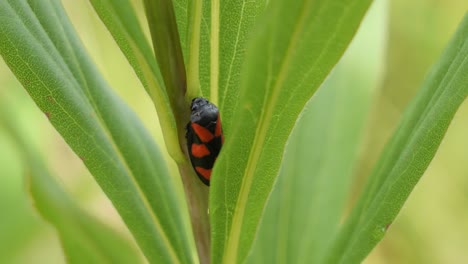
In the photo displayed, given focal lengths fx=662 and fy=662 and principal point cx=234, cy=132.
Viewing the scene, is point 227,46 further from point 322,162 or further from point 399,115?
point 399,115

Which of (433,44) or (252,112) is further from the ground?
(252,112)

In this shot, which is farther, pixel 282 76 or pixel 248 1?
pixel 248 1

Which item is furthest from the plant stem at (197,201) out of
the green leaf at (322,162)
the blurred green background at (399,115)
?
the blurred green background at (399,115)

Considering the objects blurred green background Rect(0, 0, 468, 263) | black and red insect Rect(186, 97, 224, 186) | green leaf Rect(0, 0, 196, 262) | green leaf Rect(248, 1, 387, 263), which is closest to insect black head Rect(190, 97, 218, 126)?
black and red insect Rect(186, 97, 224, 186)

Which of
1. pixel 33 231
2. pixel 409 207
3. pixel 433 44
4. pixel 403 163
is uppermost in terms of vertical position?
pixel 403 163

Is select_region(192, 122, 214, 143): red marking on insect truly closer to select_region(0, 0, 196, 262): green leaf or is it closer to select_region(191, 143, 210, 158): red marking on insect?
select_region(191, 143, 210, 158): red marking on insect

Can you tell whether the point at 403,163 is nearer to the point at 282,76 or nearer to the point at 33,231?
the point at 282,76

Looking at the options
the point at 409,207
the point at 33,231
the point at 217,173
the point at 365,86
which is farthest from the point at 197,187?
the point at 409,207
